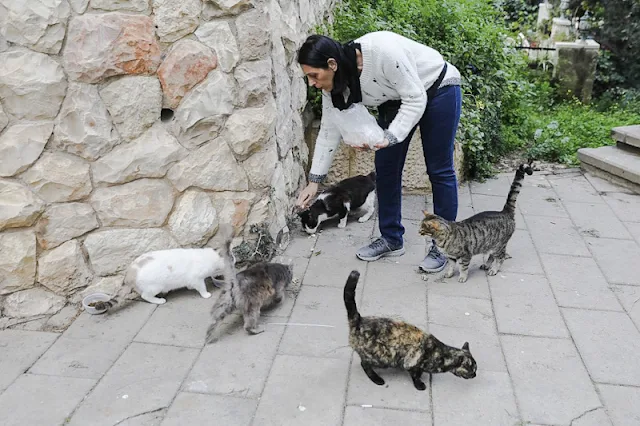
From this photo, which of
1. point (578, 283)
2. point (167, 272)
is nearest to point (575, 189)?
point (578, 283)

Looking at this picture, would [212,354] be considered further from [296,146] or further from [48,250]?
[296,146]

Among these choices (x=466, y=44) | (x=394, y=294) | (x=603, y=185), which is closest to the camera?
(x=394, y=294)

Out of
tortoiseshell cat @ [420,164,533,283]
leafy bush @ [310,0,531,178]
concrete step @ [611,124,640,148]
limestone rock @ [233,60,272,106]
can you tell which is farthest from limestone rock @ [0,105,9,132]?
concrete step @ [611,124,640,148]

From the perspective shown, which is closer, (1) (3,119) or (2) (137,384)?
(2) (137,384)

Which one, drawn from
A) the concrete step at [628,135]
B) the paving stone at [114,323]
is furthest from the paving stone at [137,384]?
the concrete step at [628,135]

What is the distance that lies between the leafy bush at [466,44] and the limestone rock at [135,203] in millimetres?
2505

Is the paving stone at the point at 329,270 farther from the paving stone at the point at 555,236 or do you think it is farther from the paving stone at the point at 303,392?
the paving stone at the point at 555,236

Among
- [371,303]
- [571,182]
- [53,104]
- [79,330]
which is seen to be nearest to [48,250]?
[79,330]

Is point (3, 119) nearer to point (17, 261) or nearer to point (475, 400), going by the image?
point (17, 261)

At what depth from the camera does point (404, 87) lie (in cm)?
337

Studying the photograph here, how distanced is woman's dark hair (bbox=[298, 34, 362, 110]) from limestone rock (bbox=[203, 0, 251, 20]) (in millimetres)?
600

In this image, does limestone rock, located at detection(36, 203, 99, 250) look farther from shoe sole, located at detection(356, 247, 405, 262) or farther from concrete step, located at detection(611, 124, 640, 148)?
concrete step, located at detection(611, 124, 640, 148)

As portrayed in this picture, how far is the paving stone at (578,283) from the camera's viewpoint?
381cm

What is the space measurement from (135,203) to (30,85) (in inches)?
35.1
